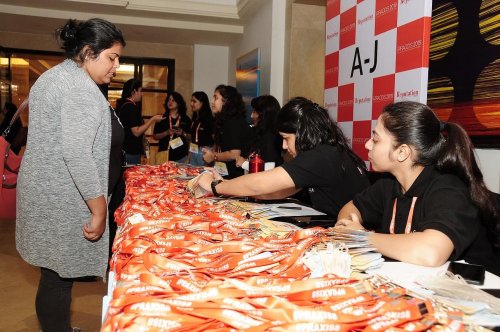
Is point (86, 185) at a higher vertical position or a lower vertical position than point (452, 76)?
lower

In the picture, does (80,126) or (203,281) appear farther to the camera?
(80,126)

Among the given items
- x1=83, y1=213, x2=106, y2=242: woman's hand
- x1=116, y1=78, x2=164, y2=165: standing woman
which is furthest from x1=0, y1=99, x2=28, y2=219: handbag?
x1=116, y1=78, x2=164, y2=165: standing woman

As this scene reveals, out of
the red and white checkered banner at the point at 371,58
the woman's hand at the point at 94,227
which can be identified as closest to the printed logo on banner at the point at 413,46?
the red and white checkered banner at the point at 371,58

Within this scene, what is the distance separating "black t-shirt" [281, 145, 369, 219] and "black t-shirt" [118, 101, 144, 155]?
2888 millimetres

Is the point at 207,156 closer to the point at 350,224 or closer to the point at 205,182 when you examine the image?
the point at 205,182

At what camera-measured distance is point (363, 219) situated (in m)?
1.72

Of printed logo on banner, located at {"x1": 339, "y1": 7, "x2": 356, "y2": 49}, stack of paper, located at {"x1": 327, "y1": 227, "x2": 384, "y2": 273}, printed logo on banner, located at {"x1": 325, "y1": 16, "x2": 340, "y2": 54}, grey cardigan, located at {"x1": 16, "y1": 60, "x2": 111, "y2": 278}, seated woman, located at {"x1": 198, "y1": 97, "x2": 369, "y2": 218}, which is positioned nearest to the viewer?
stack of paper, located at {"x1": 327, "y1": 227, "x2": 384, "y2": 273}

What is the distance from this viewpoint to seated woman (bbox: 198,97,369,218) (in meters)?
1.88

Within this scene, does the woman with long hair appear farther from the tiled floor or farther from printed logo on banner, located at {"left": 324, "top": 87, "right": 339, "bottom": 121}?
the tiled floor

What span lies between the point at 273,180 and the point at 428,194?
25.0 inches

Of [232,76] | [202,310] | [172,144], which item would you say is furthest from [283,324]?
[232,76]

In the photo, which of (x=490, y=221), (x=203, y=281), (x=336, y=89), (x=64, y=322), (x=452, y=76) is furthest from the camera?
(x=336, y=89)

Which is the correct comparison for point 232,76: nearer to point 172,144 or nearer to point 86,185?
point 172,144

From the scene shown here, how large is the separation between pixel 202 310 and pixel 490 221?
1.03 meters
